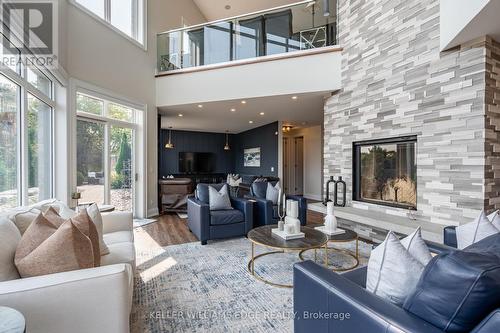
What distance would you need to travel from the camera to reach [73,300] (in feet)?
4.33

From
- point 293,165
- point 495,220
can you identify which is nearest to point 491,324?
point 495,220

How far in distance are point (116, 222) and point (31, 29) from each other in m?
2.16

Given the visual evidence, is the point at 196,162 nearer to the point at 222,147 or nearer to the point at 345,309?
the point at 222,147

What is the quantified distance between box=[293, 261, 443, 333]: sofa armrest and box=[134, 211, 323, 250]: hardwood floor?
2.80 meters

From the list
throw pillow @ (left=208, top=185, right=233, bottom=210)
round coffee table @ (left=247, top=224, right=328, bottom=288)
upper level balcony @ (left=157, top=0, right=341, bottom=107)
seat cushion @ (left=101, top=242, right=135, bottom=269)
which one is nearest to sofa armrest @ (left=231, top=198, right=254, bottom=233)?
throw pillow @ (left=208, top=185, right=233, bottom=210)

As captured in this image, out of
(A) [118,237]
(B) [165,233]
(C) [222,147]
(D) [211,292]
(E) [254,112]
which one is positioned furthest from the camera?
(C) [222,147]

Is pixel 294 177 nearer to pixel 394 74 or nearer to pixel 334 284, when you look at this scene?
pixel 394 74

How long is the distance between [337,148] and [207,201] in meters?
2.49

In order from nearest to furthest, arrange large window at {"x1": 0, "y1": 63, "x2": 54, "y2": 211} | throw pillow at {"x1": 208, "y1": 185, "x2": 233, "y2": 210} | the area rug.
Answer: the area rug, large window at {"x1": 0, "y1": 63, "x2": 54, "y2": 211}, throw pillow at {"x1": 208, "y1": 185, "x2": 233, "y2": 210}

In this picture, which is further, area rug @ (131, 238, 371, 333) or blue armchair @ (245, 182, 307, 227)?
blue armchair @ (245, 182, 307, 227)

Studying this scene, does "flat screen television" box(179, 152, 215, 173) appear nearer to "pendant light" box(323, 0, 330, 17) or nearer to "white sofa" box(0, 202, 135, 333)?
"pendant light" box(323, 0, 330, 17)

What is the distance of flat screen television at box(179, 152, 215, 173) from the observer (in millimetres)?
9820

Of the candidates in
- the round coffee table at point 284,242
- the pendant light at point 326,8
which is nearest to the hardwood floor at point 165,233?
the round coffee table at point 284,242

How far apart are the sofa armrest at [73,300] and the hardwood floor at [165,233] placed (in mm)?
2424
